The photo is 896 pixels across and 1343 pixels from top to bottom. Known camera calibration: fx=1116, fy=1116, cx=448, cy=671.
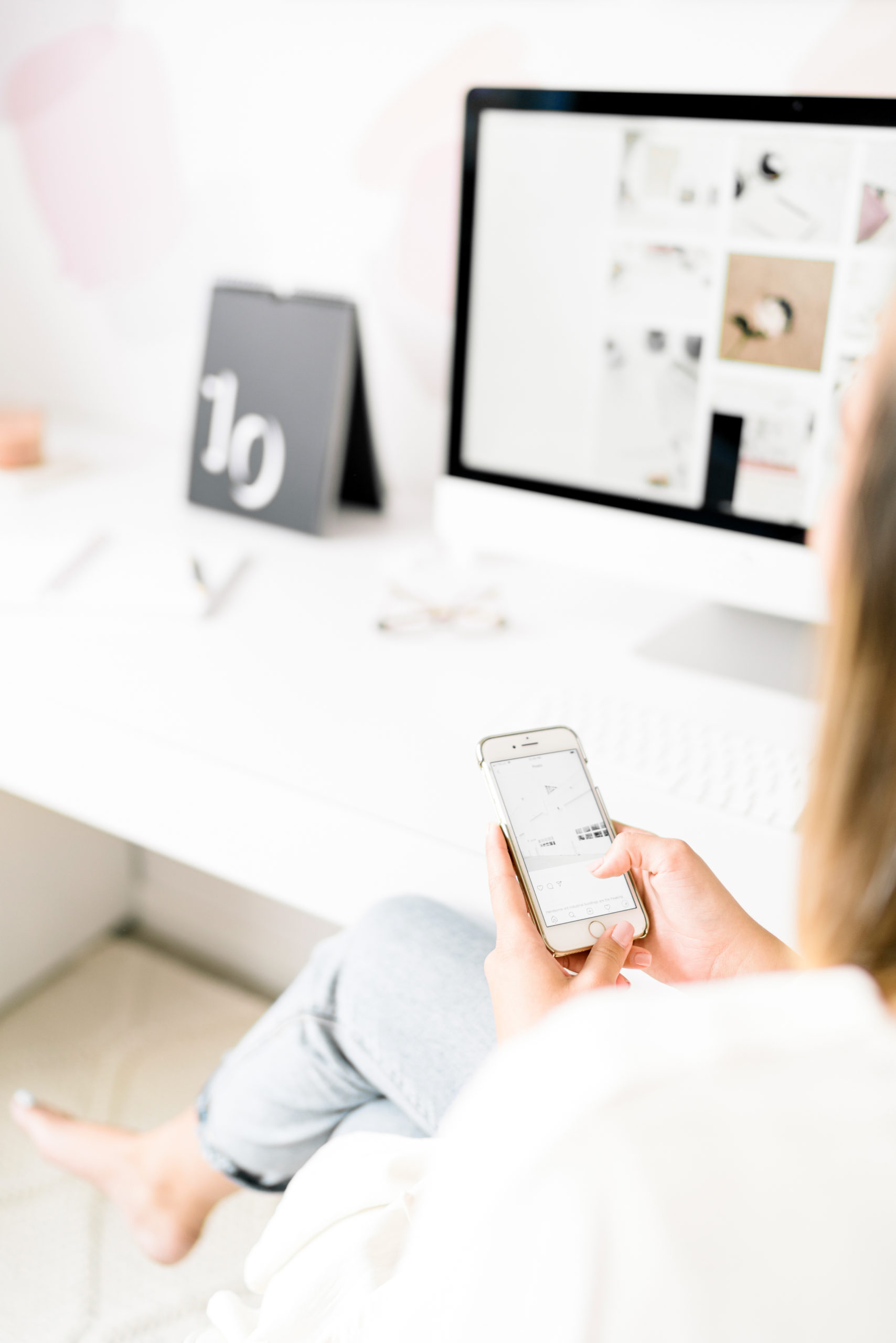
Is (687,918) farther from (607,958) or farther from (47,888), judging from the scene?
(47,888)

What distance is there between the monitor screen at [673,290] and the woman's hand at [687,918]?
37 centimetres

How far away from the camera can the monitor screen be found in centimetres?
84

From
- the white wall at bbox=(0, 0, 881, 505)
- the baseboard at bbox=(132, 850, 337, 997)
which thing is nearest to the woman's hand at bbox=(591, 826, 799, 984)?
the white wall at bbox=(0, 0, 881, 505)

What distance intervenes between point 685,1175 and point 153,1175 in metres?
0.80

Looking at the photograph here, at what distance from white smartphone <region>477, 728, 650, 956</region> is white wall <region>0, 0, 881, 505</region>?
1.75 ft

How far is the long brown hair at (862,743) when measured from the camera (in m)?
0.35

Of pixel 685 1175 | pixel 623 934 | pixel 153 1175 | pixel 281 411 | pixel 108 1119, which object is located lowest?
pixel 108 1119

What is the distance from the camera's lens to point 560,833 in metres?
0.69

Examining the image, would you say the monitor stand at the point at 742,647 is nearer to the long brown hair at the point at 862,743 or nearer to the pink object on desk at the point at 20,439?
the long brown hair at the point at 862,743

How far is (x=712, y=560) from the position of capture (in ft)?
3.12

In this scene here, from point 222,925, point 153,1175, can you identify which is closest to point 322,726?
point 153,1175

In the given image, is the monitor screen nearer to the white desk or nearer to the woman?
the white desk

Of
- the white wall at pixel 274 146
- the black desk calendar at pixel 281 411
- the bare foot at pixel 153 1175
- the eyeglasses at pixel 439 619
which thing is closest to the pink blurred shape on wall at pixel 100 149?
the white wall at pixel 274 146

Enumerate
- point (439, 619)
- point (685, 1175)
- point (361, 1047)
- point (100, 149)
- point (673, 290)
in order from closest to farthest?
point (685, 1175) < point (361, 1047) < point (673, 290) < point (439, 619) < point (100, 149)
